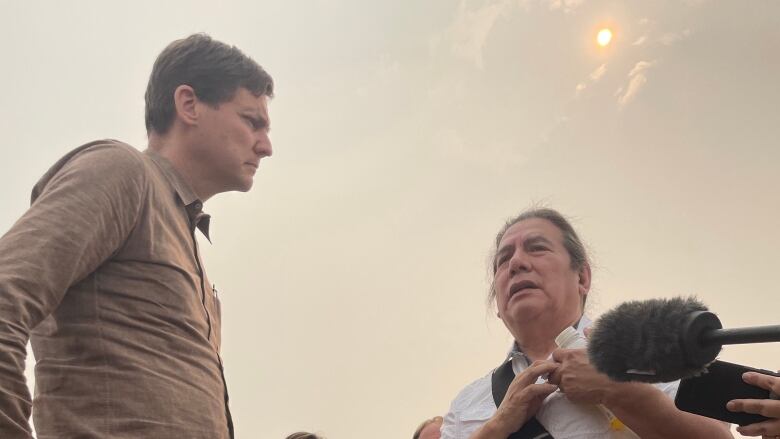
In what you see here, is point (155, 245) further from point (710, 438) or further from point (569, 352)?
point (710, 438)

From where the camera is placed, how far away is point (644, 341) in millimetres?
1948

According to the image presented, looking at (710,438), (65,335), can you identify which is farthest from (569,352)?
(65,335)

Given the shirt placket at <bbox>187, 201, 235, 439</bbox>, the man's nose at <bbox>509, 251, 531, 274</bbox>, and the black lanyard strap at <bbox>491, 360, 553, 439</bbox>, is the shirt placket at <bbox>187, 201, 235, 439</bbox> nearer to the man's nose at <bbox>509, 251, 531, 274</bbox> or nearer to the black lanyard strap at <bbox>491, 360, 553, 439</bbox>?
the black lanyard strap at <bbox>491, 360, 553, 439</bbox>

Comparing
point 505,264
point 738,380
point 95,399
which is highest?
point 505,264

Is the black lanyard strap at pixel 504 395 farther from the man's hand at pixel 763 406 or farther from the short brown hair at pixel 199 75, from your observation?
the short brown hair at pixel 199 75

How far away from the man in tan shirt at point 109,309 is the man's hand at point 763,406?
1701mm

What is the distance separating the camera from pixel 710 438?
2689 mm

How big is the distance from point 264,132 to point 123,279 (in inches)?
44.8

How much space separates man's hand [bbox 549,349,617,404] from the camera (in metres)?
2.70

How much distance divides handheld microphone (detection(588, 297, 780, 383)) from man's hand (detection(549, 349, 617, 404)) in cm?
59

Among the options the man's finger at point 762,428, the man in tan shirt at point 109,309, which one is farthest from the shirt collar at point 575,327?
the man in tan shirt at point 109,309

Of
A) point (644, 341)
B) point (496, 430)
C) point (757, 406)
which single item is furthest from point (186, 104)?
point (757, 406)

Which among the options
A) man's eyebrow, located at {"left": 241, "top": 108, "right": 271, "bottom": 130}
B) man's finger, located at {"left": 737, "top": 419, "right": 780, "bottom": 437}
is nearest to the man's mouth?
man's finger, located at {"left": 737, "top": 419, "right": 780, "bottom": 437}

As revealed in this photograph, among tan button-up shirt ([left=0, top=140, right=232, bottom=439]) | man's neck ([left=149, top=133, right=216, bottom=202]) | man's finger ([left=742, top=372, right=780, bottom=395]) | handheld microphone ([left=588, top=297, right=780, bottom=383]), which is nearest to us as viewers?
handheld microphone ([left=588, top=297, right=780, bottom=383])
